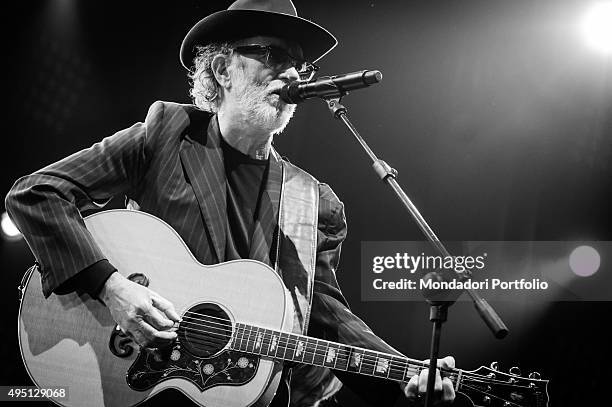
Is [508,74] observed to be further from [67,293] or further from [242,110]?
[67,293]

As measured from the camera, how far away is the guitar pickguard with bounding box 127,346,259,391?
2277 mm

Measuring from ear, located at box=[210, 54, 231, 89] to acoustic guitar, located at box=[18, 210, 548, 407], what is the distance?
88 cm

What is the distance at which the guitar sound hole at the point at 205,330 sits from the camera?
2338mm

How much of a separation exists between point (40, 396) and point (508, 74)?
9.82ft

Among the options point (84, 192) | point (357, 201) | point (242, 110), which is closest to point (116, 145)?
point (84, 192)

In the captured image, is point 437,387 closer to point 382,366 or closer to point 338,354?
point 382,366

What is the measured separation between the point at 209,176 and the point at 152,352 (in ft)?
2.68

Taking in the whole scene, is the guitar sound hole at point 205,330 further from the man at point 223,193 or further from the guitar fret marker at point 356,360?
the guitar fret marker at point 356,360

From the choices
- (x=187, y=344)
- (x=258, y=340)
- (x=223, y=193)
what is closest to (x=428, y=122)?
(x=223, y=193)

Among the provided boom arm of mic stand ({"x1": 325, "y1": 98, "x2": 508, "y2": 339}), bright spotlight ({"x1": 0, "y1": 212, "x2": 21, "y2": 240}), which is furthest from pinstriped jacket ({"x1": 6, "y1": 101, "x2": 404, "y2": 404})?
bright spotlight ({"x1": 0, "y1": 212, "x2": 21, "y2": 240})

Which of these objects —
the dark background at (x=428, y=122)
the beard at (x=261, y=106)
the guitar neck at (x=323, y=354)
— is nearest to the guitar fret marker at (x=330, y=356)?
the guitar neck at (x=323, y=354)

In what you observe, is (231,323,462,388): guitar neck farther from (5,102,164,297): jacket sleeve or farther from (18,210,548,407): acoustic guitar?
(5,102,164,297): jacket sleeve

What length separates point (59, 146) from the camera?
138 inches

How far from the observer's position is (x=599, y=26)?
3.89m
